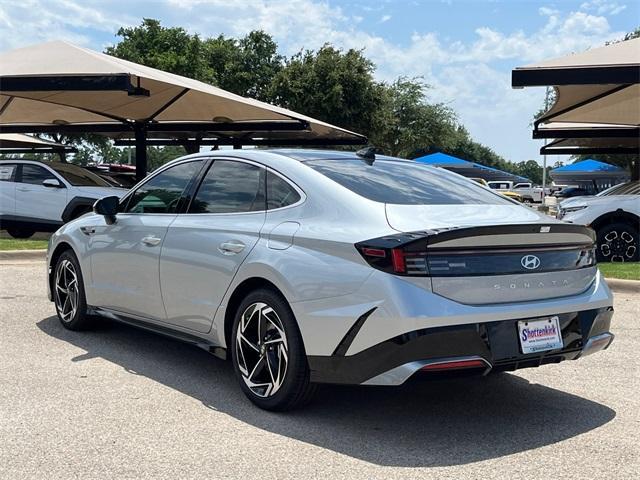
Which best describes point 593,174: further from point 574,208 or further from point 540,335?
point 540,335

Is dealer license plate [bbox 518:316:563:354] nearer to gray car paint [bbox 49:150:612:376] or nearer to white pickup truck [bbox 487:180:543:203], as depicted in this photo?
gray car paint [bbox 49:150:612:376]

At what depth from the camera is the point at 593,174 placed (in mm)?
44562

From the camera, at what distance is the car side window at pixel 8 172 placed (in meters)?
14.4

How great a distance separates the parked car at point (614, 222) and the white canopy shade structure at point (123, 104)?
746cm

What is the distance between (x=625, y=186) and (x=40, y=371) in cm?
1029

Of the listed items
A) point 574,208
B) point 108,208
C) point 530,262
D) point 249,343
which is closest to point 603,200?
point 574,208

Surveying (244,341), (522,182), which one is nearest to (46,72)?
(244,341)

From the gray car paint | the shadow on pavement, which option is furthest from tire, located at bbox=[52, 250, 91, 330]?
the gray car paint

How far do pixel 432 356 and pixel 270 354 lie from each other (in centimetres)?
106

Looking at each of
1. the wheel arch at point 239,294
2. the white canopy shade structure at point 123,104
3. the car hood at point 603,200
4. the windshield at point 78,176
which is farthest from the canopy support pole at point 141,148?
the wheel arch at point 239,294

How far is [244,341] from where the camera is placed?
438 cm

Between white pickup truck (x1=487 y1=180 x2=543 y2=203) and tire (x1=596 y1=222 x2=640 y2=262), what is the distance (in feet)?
145

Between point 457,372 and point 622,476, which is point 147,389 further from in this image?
point 622,476

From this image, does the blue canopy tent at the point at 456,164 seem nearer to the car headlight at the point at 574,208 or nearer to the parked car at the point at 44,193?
the parked car at the point at 44,193
